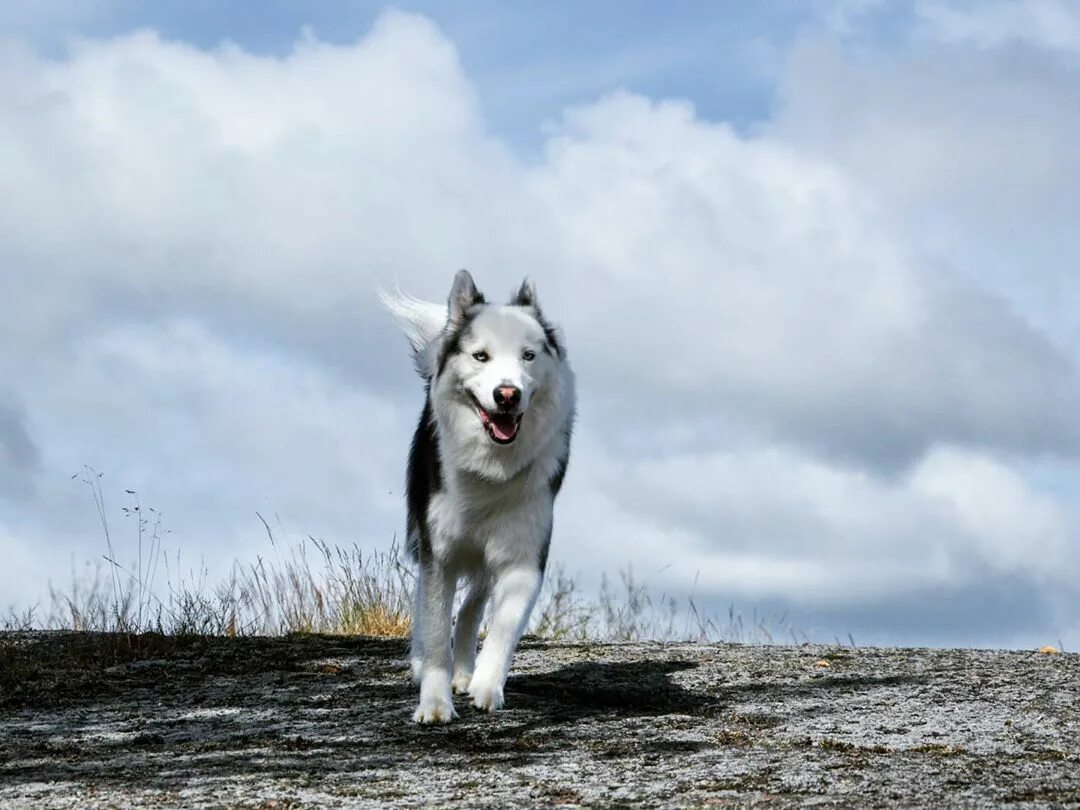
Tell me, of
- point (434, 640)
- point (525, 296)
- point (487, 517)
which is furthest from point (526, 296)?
point (434, 640)

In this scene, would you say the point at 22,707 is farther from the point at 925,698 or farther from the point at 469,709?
the point at 925,698

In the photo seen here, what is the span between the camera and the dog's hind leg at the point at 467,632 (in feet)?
23.1

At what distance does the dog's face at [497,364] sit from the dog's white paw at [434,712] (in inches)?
46.4

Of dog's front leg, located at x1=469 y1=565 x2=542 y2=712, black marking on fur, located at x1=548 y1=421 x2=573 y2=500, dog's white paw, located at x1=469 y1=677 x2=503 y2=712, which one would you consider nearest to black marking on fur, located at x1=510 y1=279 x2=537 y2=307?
black marking on fur, located at x1=548 y1=421 x2=573 y2=500

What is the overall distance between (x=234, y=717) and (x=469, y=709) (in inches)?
44.4

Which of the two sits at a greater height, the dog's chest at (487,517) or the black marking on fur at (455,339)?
the black marking on fur at (455,339)

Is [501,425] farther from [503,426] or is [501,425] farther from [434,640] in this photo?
[434,640]

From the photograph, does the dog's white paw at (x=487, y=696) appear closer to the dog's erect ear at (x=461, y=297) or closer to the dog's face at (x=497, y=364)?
the dog's face at (x=497, y=364)

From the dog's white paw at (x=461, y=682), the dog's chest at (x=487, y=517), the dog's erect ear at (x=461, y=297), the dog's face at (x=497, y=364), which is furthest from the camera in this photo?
the dog's white paw at (x=461, y=682)

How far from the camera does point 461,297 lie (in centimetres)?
702

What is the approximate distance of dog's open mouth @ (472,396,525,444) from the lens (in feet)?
21.6

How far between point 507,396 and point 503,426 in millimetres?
241

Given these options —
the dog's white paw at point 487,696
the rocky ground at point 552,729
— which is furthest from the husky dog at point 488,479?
the rocky ground at point 552,729

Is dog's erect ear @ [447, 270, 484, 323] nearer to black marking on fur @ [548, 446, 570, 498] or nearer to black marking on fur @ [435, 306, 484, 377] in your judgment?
black marking on fur @ [435, 306, 484, 377]
